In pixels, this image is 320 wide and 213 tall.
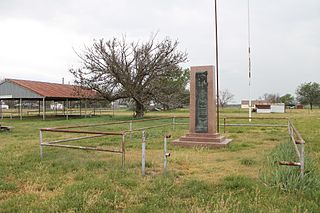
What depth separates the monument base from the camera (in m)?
10.6

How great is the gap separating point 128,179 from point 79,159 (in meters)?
2.67

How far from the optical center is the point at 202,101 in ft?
36.8

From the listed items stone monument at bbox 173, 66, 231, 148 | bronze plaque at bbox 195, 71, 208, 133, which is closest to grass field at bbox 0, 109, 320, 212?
stone monument at bbox 173, 66, 231, 148

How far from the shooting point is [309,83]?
76.1 metres

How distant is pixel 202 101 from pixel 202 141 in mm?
1415

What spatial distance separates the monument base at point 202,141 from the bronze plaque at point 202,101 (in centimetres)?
23

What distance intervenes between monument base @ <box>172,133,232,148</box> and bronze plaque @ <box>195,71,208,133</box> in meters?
0.23

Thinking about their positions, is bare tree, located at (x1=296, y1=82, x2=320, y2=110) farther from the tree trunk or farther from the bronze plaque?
the bronze plaque

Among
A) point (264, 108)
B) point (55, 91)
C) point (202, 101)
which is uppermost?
point (55, 91)

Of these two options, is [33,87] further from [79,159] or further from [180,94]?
[79,159]

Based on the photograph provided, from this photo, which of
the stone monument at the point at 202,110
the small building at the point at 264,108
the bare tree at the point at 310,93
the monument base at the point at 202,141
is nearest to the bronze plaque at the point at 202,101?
the stone monument at the point at 202,110

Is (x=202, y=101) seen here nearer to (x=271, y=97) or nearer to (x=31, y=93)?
(x=31, y=93)

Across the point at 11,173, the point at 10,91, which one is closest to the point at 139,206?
the point at 11,173

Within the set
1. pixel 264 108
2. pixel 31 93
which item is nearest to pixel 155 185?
pixel 31 93
